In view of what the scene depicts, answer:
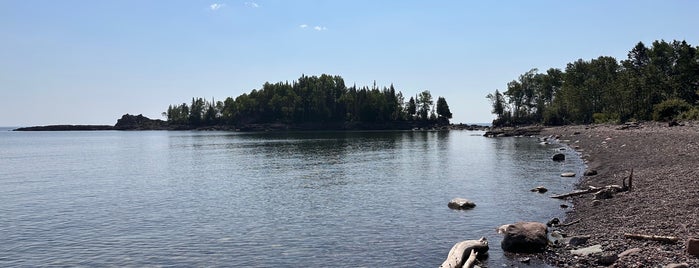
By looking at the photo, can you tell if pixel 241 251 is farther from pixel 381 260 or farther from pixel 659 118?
pixel 659 118

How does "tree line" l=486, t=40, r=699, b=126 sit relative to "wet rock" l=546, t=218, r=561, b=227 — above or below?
above

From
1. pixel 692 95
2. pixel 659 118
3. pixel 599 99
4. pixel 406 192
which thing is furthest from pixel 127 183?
pixel 599 99

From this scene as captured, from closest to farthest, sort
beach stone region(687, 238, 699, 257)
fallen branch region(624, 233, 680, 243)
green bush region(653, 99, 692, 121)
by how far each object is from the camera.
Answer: beach stone region(687, 238, 699, 257) < fallen branch region(624, 233, 680, 243) < green bush region(653, 99, 692, 121)

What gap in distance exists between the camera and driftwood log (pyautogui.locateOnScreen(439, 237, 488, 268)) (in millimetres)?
17531

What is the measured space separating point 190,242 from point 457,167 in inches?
1551

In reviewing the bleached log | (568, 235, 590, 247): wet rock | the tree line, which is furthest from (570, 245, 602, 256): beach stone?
the tree line

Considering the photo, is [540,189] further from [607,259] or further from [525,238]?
[607,259]

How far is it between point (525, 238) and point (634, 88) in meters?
130

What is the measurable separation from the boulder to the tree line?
9473cm

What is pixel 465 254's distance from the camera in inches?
730

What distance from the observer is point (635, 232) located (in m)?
18.6

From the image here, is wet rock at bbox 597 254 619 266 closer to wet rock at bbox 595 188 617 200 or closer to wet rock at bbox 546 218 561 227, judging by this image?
wet rock at bbox 546 218 561 227

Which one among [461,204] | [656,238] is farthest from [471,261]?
[461,204]

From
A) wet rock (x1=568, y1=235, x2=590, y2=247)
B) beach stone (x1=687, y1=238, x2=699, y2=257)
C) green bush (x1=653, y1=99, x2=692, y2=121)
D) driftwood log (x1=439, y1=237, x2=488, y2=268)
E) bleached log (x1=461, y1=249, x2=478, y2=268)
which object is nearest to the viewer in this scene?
beach stone (x1=687, y1=238, x2=699, y2=257)
